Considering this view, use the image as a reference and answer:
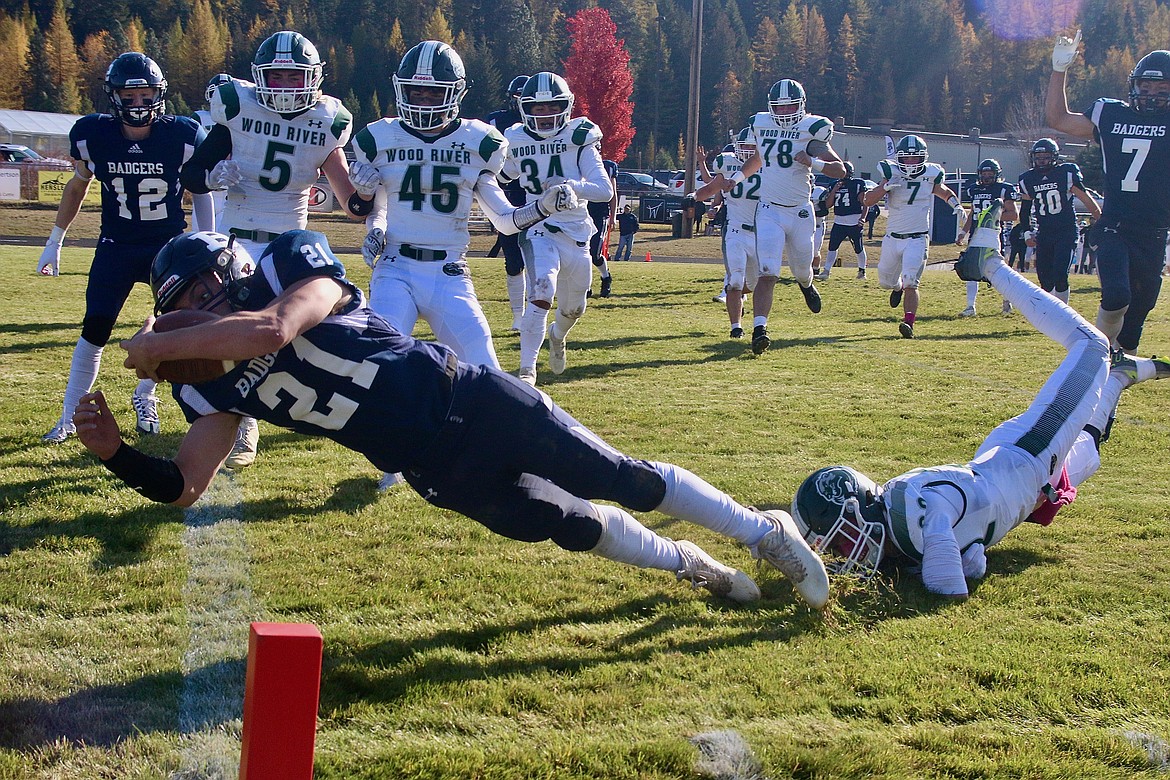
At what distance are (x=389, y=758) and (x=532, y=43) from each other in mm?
79765

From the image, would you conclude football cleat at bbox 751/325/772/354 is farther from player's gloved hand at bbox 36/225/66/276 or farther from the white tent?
the white tent

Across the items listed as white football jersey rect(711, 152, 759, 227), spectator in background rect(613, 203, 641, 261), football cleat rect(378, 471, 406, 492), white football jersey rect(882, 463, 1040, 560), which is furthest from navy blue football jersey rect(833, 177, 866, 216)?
white football jersey rect(882, 463, 1040, 560)

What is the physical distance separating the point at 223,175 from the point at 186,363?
3.20 metres

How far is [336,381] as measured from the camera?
3.14 metres

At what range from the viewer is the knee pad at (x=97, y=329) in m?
6.03

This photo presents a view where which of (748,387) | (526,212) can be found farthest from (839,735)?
(748,387)

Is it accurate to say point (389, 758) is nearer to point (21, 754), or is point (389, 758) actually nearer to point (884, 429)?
point (21, 754)

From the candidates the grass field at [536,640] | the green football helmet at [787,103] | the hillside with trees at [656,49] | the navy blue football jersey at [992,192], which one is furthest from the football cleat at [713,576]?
the hillside with trees at [656,49]

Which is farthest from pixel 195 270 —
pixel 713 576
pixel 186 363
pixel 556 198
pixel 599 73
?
pixel 599 73

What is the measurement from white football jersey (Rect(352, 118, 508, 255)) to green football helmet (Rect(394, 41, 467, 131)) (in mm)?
83

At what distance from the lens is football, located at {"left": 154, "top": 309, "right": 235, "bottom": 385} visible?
Result: 2881 mm

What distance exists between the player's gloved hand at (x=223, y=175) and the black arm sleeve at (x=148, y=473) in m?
3.03

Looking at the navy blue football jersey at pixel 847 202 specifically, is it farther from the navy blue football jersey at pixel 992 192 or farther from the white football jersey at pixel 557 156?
the white football jersey at pixel 557 156

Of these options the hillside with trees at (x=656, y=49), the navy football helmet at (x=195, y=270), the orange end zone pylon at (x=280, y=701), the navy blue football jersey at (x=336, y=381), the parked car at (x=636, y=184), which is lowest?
the orange end zone pylon at (x=280, y=701)
